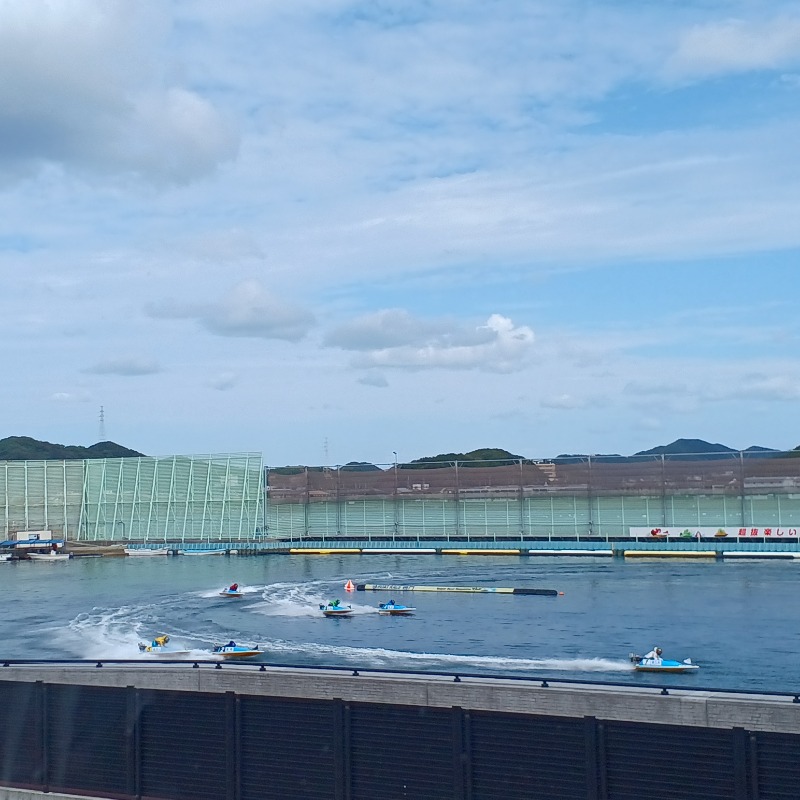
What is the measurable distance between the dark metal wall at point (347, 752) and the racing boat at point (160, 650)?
23.2 meters

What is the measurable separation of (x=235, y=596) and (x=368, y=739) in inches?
1646

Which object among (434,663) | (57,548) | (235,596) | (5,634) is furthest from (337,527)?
(434,663)

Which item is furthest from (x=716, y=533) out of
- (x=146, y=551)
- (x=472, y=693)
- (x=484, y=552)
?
(x=472, y=693)

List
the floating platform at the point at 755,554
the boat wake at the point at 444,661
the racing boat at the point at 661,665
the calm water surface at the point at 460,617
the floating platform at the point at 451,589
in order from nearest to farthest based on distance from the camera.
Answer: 1. the racing boat at the point at 661,665
2. the boat wake at the point at 444,661
3. the calm water surface at the point at 460,617
4. the floating platform at the point at 451,589
5. the floating platform at the point at 755,554

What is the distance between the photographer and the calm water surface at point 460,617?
108 feet

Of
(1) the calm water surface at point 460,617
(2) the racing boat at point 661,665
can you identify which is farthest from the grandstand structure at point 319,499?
(2) the racing boat at point 661,665

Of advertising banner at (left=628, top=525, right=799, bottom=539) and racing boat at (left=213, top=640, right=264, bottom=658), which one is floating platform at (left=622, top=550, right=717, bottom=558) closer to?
advertising banner at (left=628, top=525, right=799, bottom=539)

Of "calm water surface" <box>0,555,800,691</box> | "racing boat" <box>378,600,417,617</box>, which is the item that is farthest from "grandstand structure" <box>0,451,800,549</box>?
"racing boat" <box>378,600,417,617</box>

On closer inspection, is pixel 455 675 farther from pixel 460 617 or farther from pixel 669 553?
pixel 669 553

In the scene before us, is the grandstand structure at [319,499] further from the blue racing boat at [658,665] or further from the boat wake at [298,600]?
the blue racing boat at [658,665]

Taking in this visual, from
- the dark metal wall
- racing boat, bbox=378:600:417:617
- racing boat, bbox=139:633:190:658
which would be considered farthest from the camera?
racing boat, bbox=378:600:417:617

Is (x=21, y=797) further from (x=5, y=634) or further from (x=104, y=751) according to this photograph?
(x=5, y=634)

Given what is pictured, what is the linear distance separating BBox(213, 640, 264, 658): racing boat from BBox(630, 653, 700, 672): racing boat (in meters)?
12.7

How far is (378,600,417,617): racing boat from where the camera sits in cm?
4547
